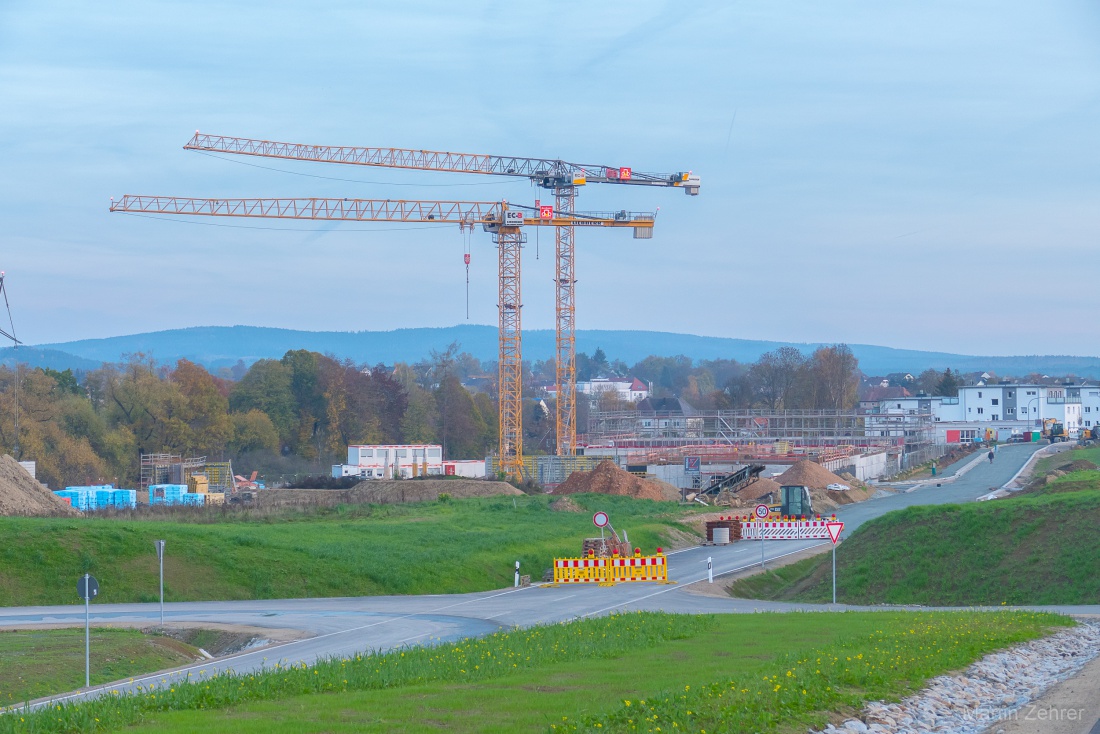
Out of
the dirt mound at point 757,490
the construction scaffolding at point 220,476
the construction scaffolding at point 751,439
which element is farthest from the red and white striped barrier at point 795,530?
the construction scaffolding at point 220,476

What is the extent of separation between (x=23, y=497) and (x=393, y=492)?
26135 mm

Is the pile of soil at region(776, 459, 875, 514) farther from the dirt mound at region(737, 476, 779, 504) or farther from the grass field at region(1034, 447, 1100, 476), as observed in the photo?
the grass field at region(1034, 447, 1100, 476)

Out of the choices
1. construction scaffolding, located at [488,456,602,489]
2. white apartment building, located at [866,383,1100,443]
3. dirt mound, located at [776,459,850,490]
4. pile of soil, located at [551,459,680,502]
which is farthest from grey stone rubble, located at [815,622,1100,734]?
white apartment building, located at [866,383,1100,443]

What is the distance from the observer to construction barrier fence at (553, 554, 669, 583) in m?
38.7

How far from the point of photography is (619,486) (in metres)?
74.9

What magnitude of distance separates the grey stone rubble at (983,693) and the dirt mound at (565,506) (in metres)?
42.7

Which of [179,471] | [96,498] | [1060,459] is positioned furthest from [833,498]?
[179,471]

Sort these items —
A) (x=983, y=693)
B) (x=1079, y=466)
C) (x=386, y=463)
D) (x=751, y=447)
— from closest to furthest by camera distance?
1. (x=983, y=693)
2. (x=1079, y=466)
3. (x=386, y=463)
4. (x=751, y=447)

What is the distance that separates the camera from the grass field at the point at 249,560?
37125 millimetres

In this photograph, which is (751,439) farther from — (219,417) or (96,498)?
(96,498)

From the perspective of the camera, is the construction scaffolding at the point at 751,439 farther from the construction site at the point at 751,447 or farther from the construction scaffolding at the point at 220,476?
the construction scaffolding at the point at 220,476

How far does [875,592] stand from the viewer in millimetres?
32906

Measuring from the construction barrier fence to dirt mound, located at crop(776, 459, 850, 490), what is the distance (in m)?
39.1

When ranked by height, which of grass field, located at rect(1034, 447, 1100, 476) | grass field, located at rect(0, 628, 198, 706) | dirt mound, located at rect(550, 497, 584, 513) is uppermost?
grass field, located at rect(1034, 447, 1100, 476)
